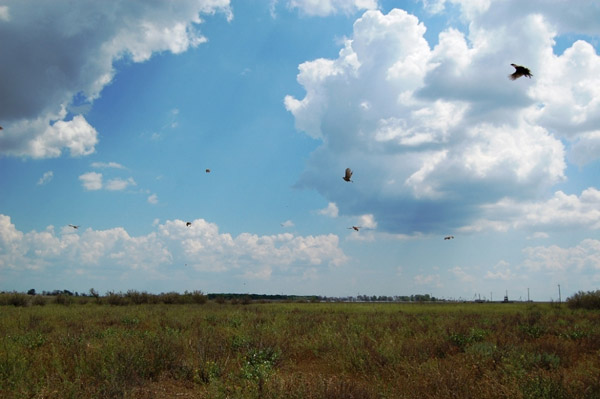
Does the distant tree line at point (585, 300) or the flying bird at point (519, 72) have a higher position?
the flying bird at point (519, 72)

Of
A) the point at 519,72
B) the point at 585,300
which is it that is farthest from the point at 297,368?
the point at 585,300

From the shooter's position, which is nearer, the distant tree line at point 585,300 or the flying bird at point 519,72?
the flying bird at point 519,72

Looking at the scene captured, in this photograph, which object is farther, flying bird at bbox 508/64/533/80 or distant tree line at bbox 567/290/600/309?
distant tree line at bbox 567/290/600/309

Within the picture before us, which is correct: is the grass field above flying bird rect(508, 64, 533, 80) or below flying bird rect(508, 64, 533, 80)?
below

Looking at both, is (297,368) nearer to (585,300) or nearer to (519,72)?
(519,72)

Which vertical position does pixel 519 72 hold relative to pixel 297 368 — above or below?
above

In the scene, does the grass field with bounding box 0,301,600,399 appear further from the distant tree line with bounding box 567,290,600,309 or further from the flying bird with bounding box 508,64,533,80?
the distant tree line with bounding box 567,290,600,309

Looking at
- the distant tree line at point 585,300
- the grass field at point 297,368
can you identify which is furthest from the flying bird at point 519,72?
the distant tree line at point 585,300

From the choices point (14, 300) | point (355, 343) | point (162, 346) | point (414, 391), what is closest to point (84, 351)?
point (162, 346)

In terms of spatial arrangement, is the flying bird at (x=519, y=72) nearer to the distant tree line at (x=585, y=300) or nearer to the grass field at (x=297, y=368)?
the grass field at (x=297, y=368)

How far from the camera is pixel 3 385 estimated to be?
23.6 ft

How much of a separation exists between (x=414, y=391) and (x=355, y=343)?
4.29 meters

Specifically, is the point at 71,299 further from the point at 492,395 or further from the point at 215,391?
the point at 492,395

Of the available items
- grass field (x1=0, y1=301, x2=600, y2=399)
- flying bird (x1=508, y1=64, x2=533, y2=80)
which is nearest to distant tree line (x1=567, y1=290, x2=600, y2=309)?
grass field (x1=0, y1=301, x2=600, y2=399)
